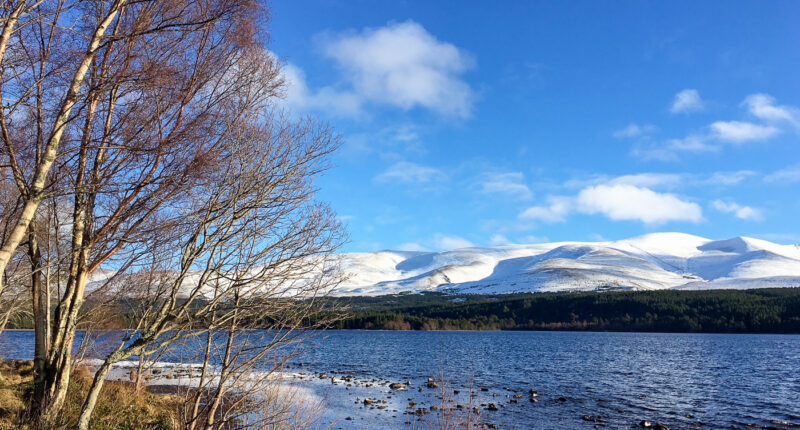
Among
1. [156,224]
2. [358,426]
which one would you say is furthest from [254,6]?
[358,426]

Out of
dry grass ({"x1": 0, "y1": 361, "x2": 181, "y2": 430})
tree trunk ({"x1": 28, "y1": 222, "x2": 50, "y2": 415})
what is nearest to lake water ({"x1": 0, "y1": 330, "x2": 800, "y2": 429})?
dry grass ({"x1": 0, "y1": 361, "x2": 181, "y2": 430})

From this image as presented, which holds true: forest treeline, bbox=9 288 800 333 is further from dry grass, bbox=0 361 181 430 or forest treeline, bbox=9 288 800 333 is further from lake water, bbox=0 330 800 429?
dry grass, bbox=0 361 181 430

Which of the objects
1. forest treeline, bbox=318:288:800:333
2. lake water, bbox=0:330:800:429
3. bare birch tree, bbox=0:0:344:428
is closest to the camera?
bare birch tree, bbox=0:0:344:428

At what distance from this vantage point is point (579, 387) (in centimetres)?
4097

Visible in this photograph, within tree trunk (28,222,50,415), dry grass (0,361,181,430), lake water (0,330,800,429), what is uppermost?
tree trunk (28,222,50,415)

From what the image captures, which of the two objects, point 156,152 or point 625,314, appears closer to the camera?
point 156,152

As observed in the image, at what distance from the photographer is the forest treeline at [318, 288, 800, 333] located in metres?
129

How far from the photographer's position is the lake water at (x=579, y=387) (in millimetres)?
28391

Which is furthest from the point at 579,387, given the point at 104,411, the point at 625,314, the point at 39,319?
the point at 625,314

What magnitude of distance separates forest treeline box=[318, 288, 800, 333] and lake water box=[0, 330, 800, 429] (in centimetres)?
6704

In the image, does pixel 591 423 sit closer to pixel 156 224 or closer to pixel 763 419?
pixel 763 419

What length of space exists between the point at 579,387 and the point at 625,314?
4758 inches

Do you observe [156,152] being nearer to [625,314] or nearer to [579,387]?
[579,387]

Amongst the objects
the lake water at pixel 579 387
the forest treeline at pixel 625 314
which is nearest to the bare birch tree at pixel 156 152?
the lake water at pixel 579 387
